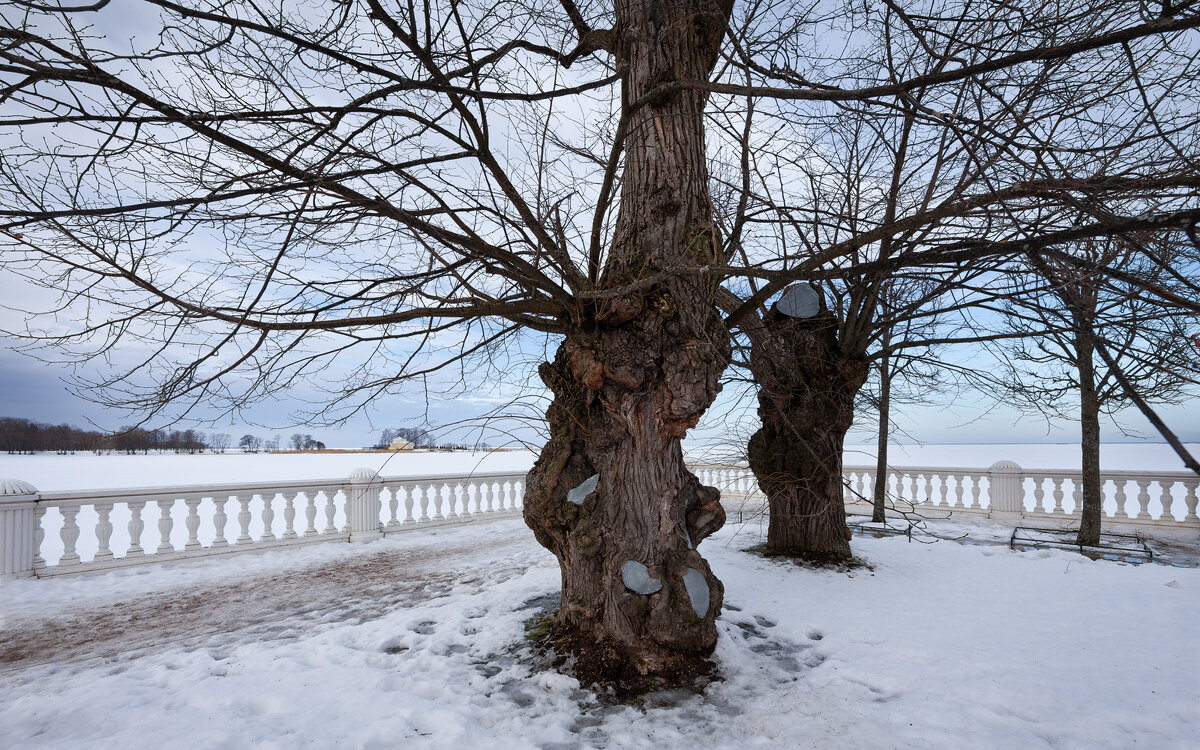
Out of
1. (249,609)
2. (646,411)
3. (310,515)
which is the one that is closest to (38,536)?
(310,515)

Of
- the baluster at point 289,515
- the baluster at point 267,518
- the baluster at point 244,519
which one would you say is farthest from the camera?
the baluster at point 289,515

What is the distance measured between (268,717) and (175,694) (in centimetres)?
80

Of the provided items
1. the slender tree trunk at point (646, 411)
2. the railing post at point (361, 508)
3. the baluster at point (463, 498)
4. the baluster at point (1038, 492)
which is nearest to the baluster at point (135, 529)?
the railing post at point (361, 508)

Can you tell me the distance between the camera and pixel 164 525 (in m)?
7.14

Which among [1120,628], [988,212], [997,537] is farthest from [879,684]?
[997,537]

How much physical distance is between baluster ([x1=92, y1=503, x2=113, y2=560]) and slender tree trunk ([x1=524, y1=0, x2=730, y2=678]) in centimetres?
621

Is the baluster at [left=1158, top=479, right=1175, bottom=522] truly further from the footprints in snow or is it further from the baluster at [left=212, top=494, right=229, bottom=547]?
the baluster at [left=212, top=494, right=229, bottom=547]

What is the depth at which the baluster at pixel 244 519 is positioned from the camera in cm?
778

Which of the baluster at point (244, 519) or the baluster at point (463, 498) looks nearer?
the baluster at point (244, 519)

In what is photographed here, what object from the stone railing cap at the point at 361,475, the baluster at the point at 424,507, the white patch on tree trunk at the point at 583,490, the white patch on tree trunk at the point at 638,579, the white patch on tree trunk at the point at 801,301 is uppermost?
the white patch on tree trunk at the point at 801,301

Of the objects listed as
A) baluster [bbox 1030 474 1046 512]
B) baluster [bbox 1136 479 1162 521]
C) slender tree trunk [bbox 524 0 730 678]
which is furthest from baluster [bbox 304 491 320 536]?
baluster [bbox 1136 479 1162 521]

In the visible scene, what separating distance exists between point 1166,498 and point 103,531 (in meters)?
16.4

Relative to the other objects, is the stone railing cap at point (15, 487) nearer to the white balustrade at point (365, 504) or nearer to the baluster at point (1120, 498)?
the white balustrade at point (365, 504)

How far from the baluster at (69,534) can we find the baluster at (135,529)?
50cm
